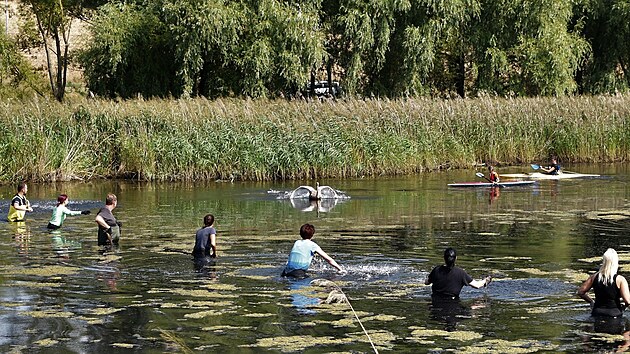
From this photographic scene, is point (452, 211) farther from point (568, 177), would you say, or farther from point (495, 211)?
point (568, 177)

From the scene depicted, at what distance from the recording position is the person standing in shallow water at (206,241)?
20628 millimetres

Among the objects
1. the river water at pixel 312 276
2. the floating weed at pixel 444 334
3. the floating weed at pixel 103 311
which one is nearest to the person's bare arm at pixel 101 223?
the river water at pixel 312 276

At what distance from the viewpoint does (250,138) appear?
38938 millimetres

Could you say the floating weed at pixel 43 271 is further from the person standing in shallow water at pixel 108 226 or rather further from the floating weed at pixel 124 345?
the floating weed at pixel 124 345

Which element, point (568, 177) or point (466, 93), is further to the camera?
point (466, 93)

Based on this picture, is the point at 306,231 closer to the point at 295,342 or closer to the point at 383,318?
the point at 383,318

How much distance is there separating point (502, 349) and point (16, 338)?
601cm

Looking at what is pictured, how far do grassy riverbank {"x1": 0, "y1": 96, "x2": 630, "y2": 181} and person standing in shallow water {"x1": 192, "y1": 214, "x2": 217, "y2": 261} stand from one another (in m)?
17.6

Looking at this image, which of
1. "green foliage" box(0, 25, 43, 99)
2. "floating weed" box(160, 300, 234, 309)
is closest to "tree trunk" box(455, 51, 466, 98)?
"green foliage" box(0, 25, 43, 99)

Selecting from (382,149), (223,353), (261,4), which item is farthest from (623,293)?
(261,4)

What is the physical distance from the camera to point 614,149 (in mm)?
45312

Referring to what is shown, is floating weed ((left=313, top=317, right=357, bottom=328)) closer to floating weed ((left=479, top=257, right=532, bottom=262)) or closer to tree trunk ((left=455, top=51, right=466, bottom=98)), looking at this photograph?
floating weed ((left=479, top=257, right=532, bottom=262))

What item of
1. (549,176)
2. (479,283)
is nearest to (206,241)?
(479,283)

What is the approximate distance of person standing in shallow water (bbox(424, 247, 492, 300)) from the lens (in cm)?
1694
